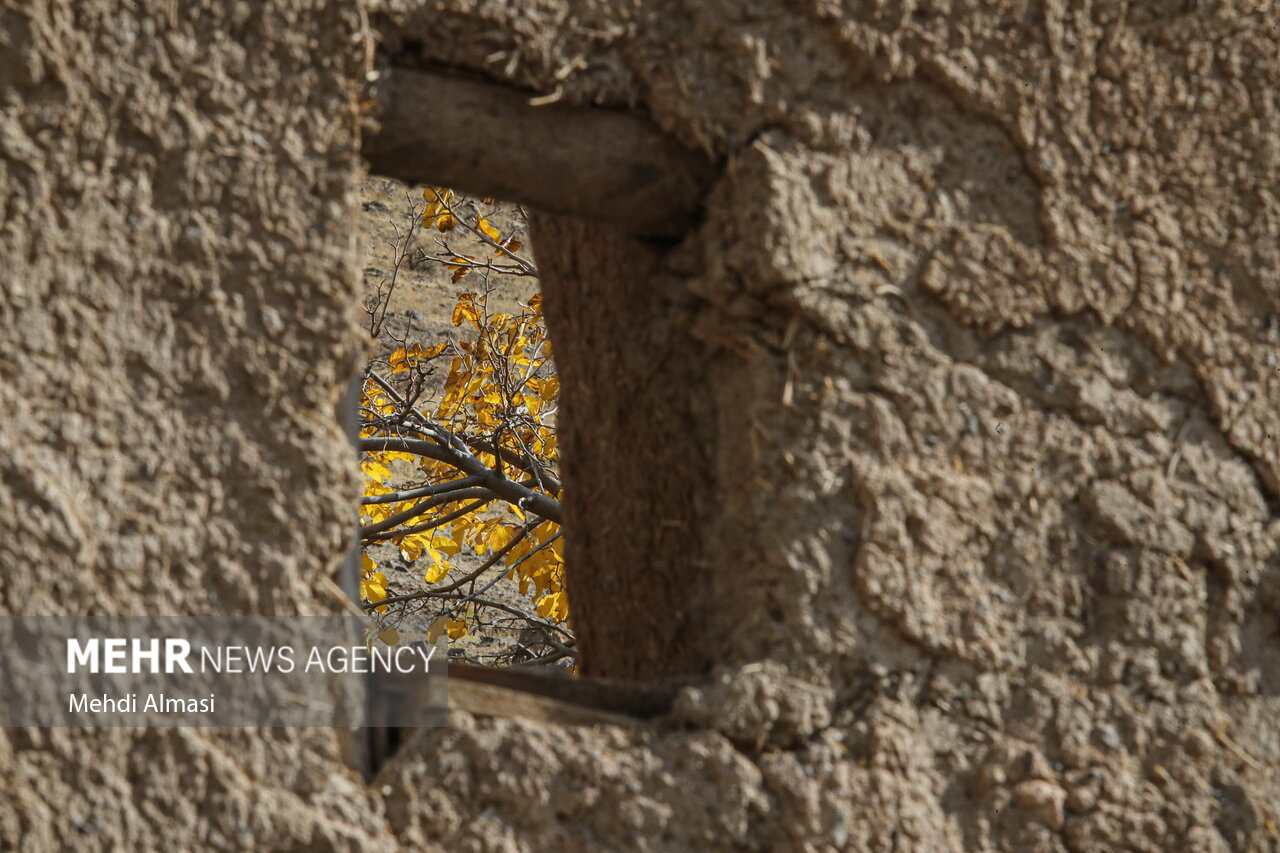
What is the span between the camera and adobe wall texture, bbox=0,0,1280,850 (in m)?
1.25

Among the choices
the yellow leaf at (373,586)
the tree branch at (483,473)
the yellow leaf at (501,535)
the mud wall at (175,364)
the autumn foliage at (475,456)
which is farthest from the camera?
the yellow leaf at (501,535)

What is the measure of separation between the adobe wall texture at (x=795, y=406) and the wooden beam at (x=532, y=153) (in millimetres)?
33

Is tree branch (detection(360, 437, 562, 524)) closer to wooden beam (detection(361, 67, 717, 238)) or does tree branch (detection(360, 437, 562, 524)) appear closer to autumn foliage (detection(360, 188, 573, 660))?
autumn foliage (detection(360, 188, 573, 660))

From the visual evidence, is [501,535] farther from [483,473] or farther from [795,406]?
[795,406]

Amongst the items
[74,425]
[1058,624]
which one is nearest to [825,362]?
[1058,624]

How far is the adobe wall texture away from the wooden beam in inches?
1.3

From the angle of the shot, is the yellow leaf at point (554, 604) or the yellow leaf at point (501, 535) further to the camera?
the yellow leaf at point (501, 535)

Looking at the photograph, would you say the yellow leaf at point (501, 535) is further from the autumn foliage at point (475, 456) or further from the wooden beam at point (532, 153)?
the wooden beam at point (532, 153)

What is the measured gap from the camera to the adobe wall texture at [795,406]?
125 centimetres

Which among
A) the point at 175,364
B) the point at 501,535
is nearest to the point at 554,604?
the point at 501,535

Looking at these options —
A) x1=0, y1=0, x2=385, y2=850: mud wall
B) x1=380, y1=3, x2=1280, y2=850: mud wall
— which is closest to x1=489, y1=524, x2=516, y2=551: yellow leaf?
x1=380, y1=3, x2=1280, y2=850: mud wall

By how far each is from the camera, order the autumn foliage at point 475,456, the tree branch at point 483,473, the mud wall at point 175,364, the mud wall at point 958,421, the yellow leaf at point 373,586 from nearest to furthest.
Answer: the mud wall at point 175,364 < the mud wall at point 958,421 < the tree branch at point 483,473 < the autumn foliage at point 475,456 < the yellow leaf at point 373,586

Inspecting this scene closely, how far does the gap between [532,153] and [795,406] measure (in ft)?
1.33

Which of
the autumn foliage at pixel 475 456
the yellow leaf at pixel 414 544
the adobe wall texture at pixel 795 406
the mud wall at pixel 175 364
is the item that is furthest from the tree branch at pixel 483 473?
the mud wall at pixel 175 364
